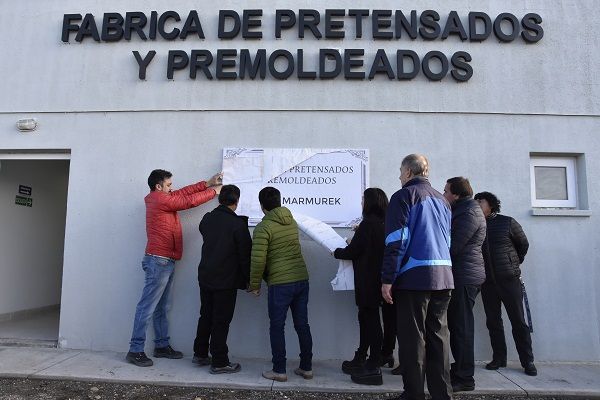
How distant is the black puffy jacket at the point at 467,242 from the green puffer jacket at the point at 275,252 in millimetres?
1459

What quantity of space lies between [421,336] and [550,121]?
3.45 meters

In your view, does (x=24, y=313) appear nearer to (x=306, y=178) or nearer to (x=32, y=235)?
(x=32, y=235)

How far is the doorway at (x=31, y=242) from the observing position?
6.38 meters

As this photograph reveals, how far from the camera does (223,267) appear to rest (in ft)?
14.7

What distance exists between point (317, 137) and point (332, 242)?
1403mm

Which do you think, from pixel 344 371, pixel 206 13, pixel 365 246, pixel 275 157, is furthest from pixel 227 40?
pixel 344 371

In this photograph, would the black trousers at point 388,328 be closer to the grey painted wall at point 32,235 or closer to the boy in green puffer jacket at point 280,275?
the boy in green puffer jacket at point 280,275

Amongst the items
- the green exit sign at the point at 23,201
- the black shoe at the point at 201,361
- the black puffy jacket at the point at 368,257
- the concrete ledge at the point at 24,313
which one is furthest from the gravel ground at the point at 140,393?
the green exit sign at the point at 23,201

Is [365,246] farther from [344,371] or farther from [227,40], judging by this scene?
[227,40]

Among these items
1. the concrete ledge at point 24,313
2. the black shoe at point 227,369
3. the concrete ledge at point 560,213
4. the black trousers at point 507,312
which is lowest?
the black shoe at point 227,369

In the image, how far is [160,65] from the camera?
18.3 feet

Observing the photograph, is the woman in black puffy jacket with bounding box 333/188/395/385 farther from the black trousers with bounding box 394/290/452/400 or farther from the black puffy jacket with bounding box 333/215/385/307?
the black trousers with bounding box 394/290/452/400

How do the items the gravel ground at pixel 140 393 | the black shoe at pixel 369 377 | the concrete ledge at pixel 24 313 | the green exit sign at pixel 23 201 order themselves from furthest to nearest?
the green exit sign at pixel 23 201, the concrete ledge at pixel 24 313, the black shoe at pixel 369 377, the gravel ground at pixel 140 393

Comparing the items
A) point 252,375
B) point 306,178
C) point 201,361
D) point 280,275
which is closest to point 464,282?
point 280,275
